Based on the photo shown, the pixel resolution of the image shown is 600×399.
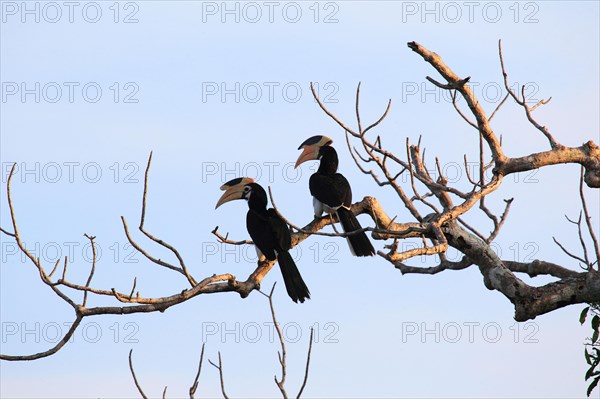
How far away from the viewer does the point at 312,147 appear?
731 centimetres

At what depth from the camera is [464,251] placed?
17.1 ft

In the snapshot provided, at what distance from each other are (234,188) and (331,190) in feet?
2.64

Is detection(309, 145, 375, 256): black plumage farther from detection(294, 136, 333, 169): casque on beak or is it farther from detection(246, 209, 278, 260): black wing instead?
detection(246, 209, 278, 260): black wing

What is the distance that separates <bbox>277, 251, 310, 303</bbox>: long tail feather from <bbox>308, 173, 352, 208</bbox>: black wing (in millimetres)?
574

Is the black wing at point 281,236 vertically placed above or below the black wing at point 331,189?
below

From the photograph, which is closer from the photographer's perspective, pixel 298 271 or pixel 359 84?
→ pixel 359 84

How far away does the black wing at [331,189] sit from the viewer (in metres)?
6.39

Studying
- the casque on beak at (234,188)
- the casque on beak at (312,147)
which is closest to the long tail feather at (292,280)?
the casque on beak at (234,188)

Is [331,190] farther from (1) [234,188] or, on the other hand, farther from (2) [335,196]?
(1) [234,188]

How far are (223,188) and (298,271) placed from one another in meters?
1.23

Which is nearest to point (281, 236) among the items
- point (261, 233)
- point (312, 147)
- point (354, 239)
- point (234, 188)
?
point (261, 233)

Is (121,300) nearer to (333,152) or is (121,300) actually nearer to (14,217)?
(14,217)

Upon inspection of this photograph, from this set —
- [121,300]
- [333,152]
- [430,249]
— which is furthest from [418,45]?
[333,152]

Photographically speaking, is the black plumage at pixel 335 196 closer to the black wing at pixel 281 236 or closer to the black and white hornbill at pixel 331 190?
the black and white hornbill at pixel 331 190
